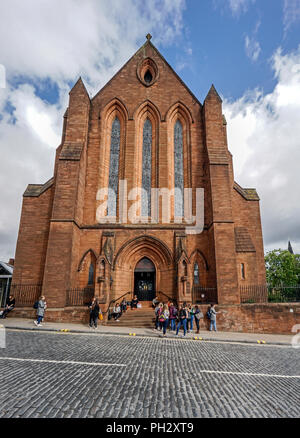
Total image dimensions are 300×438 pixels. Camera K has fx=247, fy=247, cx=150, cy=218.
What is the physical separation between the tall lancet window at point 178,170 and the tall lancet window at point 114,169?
13.5ft

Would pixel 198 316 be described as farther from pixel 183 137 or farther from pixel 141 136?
pixel 141 136

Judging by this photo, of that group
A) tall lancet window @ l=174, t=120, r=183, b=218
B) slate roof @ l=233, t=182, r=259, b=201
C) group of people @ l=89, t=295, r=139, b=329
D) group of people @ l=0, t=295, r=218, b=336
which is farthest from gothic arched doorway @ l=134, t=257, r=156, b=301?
slate roof @ l=233, t=182, r=259, b=201

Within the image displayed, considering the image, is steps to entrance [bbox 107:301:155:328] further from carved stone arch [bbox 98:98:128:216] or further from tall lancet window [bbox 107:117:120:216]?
carved stone arch [bbox 98:98:128:216]

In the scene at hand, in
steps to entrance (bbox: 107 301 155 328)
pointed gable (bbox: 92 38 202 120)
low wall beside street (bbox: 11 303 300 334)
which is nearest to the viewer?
low wall beside street (bbox: 11 303 300 334)

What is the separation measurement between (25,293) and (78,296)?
3306mm

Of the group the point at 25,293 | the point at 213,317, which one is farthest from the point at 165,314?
the point at 25,293

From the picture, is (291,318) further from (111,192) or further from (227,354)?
(111,192)

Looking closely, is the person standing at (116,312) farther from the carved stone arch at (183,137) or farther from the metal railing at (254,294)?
the carved stone arch at (183,137)

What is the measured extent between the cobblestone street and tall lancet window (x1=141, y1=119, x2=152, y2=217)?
10.3 metres

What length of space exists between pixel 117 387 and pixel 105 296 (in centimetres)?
923

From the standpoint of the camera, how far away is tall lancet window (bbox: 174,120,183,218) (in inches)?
659

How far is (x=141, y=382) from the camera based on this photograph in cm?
444

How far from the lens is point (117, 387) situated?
4137mm
